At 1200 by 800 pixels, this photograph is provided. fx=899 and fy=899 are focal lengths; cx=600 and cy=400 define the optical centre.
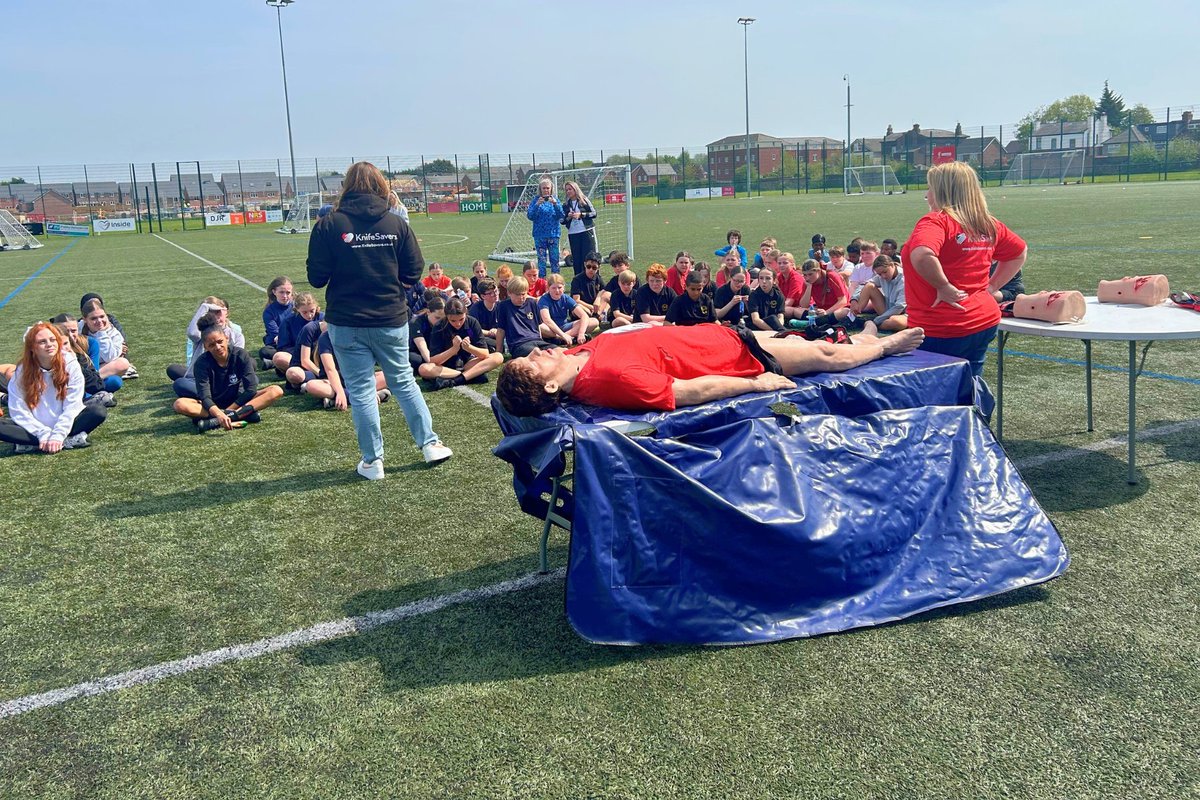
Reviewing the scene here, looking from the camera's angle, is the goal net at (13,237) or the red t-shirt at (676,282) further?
the goal net at (13,237)

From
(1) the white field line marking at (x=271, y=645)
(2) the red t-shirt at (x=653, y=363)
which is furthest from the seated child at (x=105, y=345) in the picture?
(2) the red t-shirt at (x=653, y=363)

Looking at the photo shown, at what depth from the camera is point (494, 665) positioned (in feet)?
12.2

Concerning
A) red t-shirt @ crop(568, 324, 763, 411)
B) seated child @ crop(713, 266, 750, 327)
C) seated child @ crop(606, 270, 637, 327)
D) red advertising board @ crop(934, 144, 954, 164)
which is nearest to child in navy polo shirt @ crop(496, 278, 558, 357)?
seated child @ crop(606, 270, 637, 327)

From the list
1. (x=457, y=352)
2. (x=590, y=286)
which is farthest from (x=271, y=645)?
(x=590, y=286)

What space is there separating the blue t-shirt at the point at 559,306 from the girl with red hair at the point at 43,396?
505 centimetres

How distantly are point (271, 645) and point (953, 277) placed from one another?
4.05 m

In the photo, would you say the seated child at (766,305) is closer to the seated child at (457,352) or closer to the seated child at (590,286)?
the seated child at (590,286)

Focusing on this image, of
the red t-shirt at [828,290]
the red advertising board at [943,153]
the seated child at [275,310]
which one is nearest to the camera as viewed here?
the seated child at [275,310]

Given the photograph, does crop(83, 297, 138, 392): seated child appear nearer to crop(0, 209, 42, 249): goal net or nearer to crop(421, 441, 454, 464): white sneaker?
crop(421, 441, 454, 464): white sneaker

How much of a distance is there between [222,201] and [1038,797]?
62.2 m

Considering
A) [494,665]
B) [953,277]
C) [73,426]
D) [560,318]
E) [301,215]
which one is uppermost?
[301,215]

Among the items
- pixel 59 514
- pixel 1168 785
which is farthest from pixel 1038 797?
pixel 59 514

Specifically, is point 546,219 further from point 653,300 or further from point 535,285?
point 653,300

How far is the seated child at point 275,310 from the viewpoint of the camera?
9.93m
